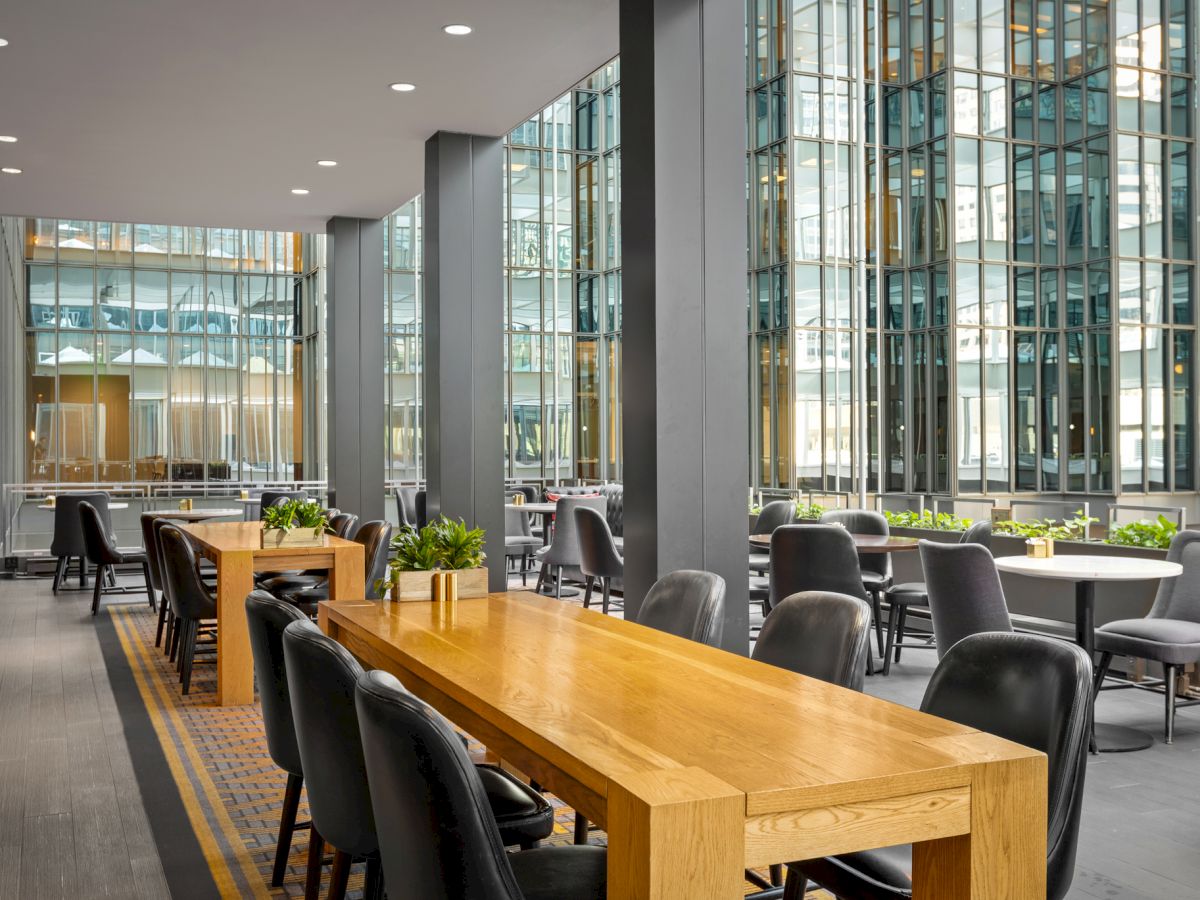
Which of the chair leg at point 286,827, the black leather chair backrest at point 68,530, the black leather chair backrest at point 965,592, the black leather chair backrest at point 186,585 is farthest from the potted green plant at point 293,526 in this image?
the black leather chair backrest at point 68,530

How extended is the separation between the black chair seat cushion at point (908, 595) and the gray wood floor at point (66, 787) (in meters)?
4.26

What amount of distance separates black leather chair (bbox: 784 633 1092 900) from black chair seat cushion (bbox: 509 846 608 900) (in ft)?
1.56

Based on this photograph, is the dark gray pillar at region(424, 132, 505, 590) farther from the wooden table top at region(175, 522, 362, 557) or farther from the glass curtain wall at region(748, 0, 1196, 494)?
the glass curtain wall at region(748, 0, 1196, 494)

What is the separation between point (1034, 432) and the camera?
18281 millimetres

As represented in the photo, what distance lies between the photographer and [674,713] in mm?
2094

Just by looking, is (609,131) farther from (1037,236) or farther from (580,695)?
(580,695)

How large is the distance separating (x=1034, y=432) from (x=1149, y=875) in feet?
52.7

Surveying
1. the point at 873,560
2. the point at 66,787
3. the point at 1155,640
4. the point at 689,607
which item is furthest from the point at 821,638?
the point at 873,560

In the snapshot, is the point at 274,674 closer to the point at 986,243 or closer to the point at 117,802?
the point at 117,802

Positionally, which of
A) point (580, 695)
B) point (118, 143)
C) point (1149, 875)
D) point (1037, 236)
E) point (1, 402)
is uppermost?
point (1037, 236)

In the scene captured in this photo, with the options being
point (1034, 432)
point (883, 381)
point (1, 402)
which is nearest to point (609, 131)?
point (883, 381)

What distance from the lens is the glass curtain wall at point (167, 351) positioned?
64.8 ft

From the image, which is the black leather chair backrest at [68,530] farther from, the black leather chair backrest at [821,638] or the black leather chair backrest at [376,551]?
the black leather chair backrest at [821,638]

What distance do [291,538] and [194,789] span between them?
2.06 m
